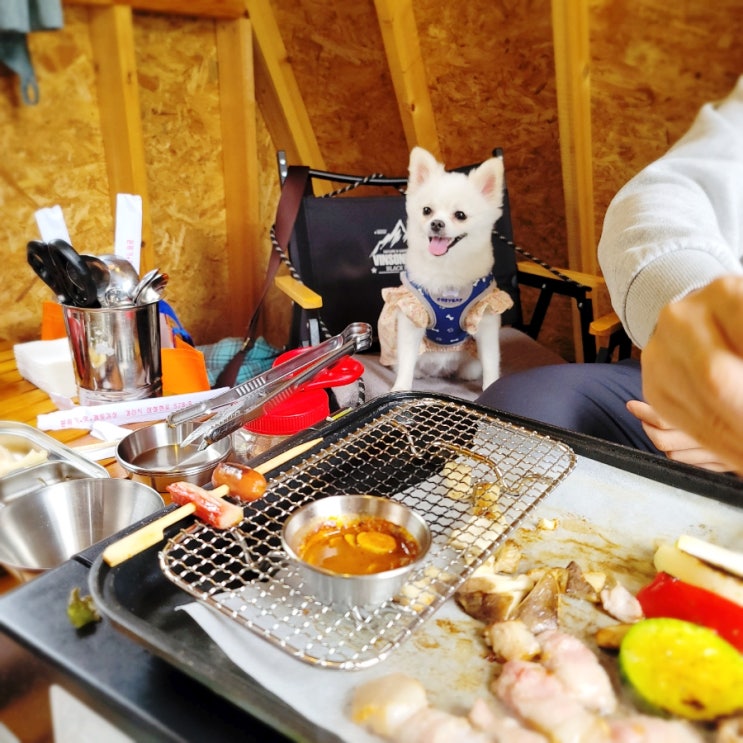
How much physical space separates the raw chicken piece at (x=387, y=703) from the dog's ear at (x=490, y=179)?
163cm

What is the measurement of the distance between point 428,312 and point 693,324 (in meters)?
1.42

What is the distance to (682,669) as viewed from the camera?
2.00 feet

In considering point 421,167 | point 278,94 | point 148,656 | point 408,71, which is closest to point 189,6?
point 278,94

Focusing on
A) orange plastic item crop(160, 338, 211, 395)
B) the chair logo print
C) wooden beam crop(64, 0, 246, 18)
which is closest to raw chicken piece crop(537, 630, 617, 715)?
orange plastic item crop(160, 338, 211, 395)

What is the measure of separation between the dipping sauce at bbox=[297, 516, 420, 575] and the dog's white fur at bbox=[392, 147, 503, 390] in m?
1.27

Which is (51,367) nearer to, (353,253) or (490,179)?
(353,253)

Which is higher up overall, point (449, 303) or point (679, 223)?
point (679, 223)

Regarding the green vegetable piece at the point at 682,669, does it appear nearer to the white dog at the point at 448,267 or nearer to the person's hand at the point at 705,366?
the person's hand at the point at 705,366

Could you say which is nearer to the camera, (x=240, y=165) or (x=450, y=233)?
(x=450, y=233)

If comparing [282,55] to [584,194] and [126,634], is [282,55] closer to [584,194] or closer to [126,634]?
[584,194]

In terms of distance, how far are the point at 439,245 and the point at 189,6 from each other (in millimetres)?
1593

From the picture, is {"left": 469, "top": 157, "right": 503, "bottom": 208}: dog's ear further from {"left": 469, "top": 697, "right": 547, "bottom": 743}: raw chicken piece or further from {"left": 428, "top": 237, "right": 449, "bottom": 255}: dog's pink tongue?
{"left": 469, "top": 697, "right": 547, "bottom": 743}: raw chicken piece

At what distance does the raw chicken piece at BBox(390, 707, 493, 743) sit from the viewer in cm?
55

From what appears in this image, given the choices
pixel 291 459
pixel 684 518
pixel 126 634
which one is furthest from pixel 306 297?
pixel 126 634
